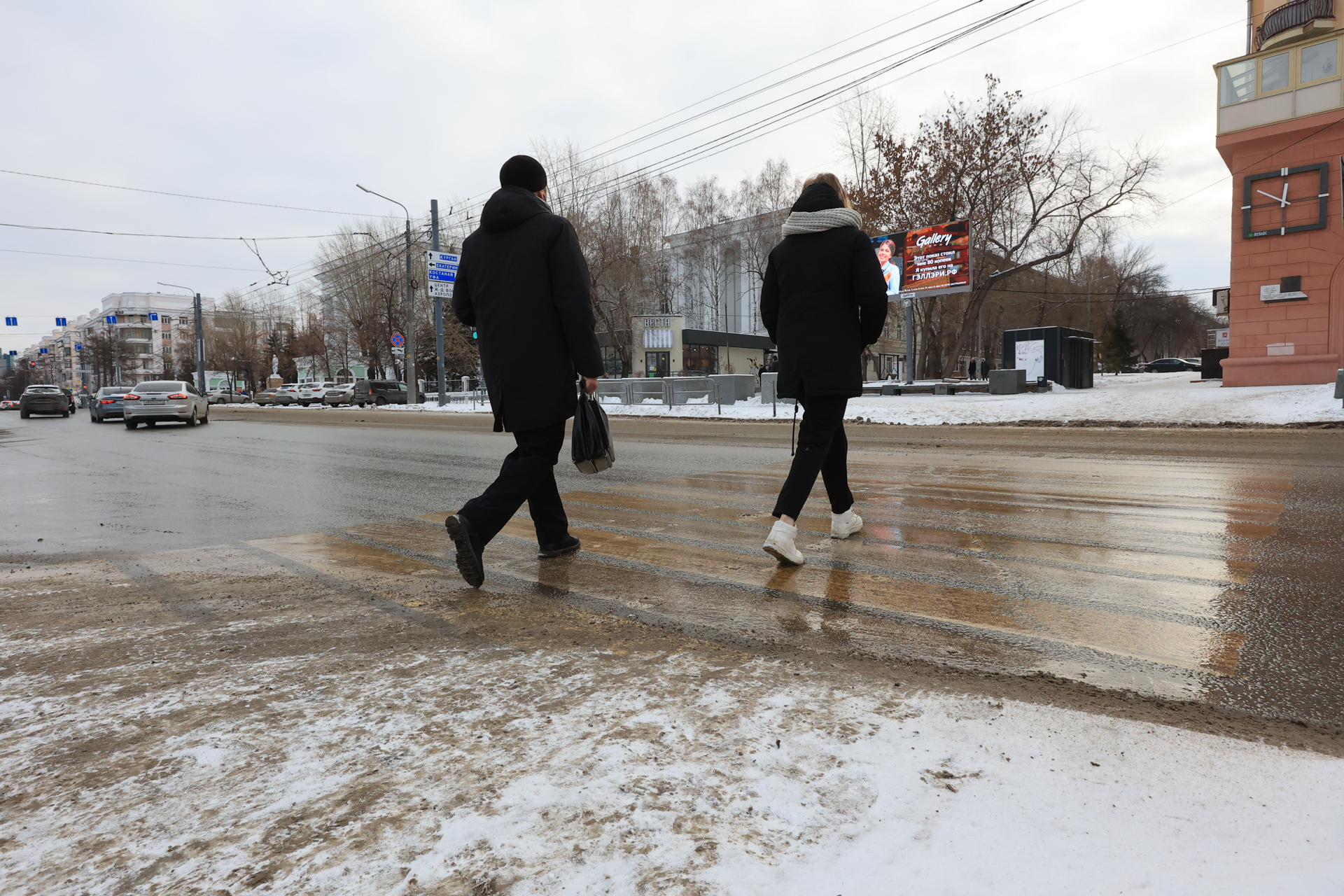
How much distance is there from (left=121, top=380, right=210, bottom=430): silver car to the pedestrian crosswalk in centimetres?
1917

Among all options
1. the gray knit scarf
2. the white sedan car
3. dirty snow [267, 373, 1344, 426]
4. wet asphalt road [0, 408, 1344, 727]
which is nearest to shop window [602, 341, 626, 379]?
the white sedan car

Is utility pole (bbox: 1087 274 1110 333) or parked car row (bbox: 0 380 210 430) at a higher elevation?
utility pole (bbox: 1087 274 1110 333)

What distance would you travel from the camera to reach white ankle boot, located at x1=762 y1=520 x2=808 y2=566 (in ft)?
12.4

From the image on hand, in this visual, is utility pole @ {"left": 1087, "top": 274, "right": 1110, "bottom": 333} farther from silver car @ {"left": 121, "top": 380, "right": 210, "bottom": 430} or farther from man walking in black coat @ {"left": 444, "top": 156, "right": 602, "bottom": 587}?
man walking in black coat @ {"left": 444, "top": 156, "right": 602, "bottom": 587}

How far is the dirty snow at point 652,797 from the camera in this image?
4.72ft

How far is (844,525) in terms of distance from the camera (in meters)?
4.46

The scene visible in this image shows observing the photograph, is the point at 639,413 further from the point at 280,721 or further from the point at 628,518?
the point at 280,721

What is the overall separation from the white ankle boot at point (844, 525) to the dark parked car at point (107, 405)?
95.9ft

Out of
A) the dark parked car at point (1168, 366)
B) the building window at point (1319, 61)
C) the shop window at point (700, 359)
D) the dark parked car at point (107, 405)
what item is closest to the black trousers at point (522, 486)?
the building window at point (1319, 61)

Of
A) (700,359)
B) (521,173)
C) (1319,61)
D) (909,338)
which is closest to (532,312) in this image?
(521,173)

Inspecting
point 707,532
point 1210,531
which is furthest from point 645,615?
point 1210,531

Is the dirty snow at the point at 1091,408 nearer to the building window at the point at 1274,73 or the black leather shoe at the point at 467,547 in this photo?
the building window at the point at 1274,73

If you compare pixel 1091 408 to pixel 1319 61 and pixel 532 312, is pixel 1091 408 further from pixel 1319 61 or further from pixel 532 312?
pixel 532 312

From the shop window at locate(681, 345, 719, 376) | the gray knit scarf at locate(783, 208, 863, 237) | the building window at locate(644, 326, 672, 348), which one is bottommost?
the gray knit scarf at locate(783, 208, 863, 237)
